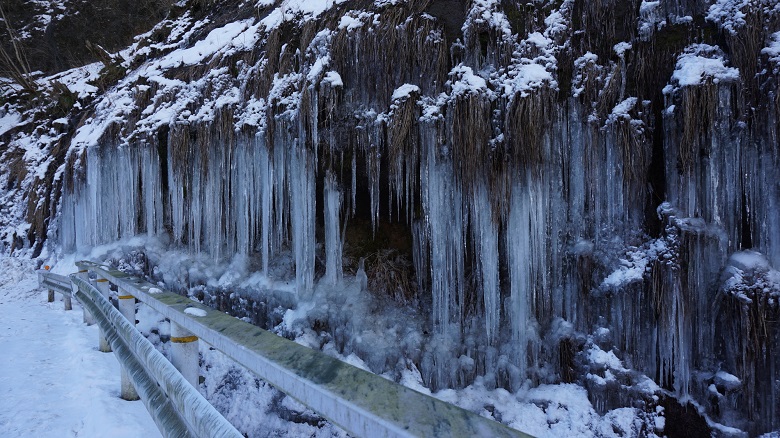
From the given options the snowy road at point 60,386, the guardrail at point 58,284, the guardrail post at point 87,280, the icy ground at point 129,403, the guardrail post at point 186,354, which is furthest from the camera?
the guardrail at point 58,284

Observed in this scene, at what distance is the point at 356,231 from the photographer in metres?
5.42

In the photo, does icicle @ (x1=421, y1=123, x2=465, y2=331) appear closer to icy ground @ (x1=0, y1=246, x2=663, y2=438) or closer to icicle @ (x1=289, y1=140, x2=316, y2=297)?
icy ground @ (x1=0, y1=246, x2=663, y2=438)

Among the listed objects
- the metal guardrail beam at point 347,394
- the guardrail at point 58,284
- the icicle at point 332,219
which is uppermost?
the icicle at point 332,219

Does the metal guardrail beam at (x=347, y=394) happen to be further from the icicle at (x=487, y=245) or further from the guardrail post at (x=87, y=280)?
the guardrail post at (x=87, y=280)

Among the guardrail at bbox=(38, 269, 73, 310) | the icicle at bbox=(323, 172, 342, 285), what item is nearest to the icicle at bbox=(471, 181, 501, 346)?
the icicle at bbox=(323, 172, 342, 285)

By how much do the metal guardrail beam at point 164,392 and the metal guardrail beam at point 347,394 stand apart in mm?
175

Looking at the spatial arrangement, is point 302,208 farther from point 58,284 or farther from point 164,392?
point 58,284

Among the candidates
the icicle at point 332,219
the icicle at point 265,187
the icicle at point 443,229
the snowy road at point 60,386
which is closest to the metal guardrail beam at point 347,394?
the snowy road at point 60,386

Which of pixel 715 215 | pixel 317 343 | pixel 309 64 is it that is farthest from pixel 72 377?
pixel 715 215

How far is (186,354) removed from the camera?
193 cm

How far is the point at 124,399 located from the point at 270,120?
3315 millimetres

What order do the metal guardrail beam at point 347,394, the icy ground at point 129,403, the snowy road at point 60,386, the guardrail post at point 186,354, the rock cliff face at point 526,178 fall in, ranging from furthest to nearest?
the rock cliff face at point 526,178, the icy ground at point 129,403, the snowy road at point 60,386, the guardrail post at point 186,354, the metal guardrail beam at point 347,394

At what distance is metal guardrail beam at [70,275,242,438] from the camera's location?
126 centimetres

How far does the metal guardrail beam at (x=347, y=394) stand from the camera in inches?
34.4
